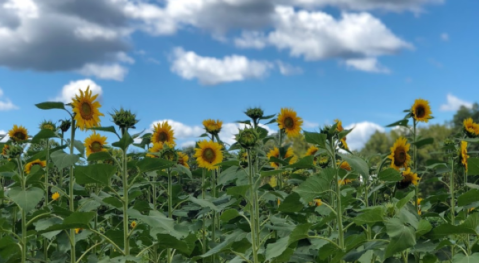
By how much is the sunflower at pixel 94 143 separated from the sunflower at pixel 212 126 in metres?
0.87

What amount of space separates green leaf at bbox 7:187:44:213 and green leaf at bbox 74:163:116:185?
31 cm

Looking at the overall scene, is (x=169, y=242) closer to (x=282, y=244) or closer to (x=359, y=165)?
(x=282, y=244)

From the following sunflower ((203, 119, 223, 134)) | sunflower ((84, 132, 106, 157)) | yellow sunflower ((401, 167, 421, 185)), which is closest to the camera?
sunflower ((84, 132, 106, 157))

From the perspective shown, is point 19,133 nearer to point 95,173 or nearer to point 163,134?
point 163,134

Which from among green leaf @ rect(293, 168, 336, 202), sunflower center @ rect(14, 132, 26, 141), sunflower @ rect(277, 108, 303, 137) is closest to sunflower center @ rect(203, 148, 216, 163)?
sunflower @ rect(277, 108, 303, 137)

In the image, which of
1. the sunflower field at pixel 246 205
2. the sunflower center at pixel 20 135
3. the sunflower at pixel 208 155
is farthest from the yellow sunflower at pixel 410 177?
the sunflower center at pixel 20 135

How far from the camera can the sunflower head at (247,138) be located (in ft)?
10.7

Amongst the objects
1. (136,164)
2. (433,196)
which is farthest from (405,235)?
(433,196)

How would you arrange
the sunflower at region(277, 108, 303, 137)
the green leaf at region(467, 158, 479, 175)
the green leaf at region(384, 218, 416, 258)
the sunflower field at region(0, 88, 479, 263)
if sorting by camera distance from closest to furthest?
1. the green leaf at region(384, 218, 416, 258)
2. the sunflower field at region(0, 88, 479, 263)
3. the green leaf at region(467, 158, 479, 175)
4. the sunflower at region(277, 108, 303, 137)

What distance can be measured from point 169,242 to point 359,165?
116cm

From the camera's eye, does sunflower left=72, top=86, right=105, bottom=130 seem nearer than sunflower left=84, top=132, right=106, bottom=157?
Yes

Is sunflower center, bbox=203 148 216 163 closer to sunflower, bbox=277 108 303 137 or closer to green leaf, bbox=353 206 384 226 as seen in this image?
sunflower, bbox=277 108 303 137

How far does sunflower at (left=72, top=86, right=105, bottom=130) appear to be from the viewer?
3.67m

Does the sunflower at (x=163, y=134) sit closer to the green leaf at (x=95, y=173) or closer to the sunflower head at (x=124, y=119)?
the sunflower head at (x=124, y=119)
